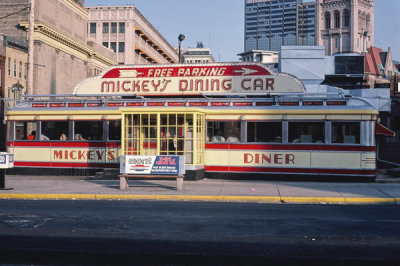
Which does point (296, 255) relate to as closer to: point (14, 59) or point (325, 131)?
point (325, 131)

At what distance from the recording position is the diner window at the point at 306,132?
19581 millimetres

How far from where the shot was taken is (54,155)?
71.8ft

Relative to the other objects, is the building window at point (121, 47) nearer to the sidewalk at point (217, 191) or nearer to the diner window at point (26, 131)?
the diner window at point (26, 131)

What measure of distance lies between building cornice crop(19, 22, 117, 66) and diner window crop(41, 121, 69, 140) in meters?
34.0

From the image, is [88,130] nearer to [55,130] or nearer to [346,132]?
[55,130]

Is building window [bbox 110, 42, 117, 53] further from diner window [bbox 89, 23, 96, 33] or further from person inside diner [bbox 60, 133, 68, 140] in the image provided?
person inside diner [bbox 60, 133, 68, 140]

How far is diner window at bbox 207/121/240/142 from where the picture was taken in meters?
20.3

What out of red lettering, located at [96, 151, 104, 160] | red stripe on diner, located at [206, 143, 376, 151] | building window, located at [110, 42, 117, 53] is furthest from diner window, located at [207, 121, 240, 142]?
building window, located at [110, 42, 117, 53]

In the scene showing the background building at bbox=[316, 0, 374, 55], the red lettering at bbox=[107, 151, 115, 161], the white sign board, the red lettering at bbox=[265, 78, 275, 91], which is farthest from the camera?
the background building at bbox=[316, 0, 374, 55]

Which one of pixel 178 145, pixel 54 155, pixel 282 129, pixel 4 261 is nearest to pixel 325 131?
pixel 282 129

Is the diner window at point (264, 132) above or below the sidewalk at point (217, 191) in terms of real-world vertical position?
above

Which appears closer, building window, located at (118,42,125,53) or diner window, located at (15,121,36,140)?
diner window, located at (15,121,36,140)

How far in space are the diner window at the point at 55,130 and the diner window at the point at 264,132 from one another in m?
8.16

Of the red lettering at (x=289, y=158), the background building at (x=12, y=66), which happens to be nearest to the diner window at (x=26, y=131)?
the red lettering at (x=289, y=158)
